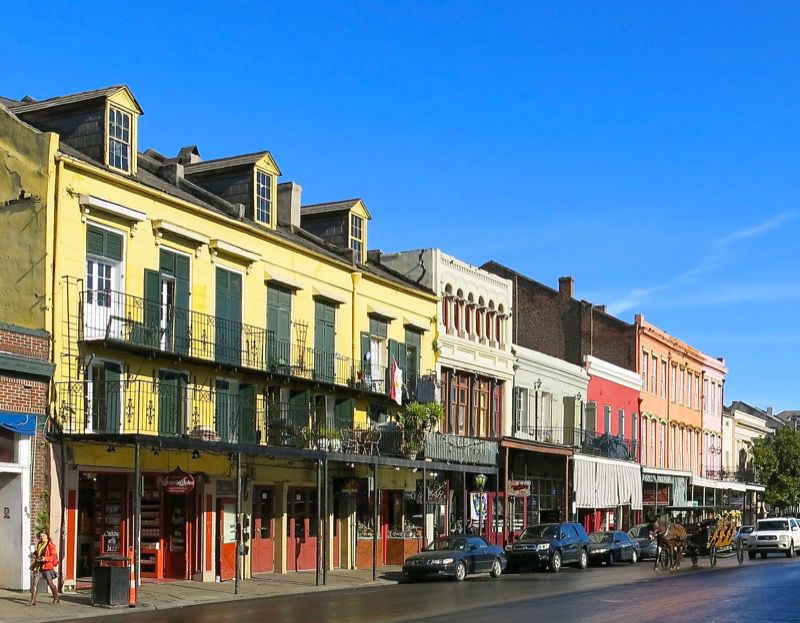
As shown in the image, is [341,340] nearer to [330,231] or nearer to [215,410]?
[330,231]

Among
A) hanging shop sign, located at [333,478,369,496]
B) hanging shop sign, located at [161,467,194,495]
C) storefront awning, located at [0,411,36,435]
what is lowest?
hanging shop sign, located at [333,478,369,496]

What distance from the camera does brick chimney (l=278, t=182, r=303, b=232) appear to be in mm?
38438

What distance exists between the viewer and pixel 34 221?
26438 millimetres

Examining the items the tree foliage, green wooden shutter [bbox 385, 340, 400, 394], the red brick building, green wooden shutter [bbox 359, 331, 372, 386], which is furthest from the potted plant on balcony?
the tree foliage

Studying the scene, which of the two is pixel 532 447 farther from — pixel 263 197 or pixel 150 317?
pixel 150 317

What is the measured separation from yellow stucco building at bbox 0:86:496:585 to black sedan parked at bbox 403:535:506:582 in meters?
2.69

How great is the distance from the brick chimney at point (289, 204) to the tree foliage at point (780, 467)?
→ 47.9 metres

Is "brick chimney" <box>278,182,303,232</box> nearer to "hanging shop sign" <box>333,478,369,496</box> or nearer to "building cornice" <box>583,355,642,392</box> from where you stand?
"hanging shop sign" <box>333,478,369,496</box>

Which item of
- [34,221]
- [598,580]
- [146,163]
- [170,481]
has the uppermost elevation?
[146,163]

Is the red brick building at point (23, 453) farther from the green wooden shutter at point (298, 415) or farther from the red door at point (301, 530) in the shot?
the red door at point (301, 530)

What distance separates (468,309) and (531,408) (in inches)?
248

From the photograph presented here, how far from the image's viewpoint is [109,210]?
1086 inches

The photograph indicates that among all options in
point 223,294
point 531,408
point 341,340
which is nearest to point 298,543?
point 341,340

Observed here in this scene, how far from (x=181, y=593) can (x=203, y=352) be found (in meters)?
6.00
